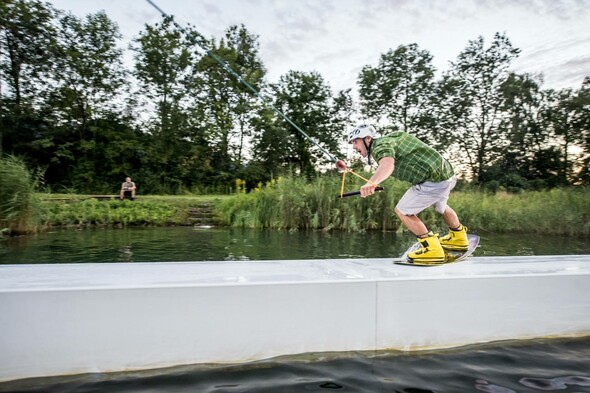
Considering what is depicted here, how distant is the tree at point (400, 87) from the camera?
3591 cm

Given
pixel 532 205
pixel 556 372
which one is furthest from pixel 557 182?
pixel 556 372

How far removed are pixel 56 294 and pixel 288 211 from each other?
1082cm

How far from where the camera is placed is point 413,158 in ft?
12.0

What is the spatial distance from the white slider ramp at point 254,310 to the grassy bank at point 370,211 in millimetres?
9306

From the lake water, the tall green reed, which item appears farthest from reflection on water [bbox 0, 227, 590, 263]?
the lake water

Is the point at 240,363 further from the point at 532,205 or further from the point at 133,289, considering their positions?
the point at 532,205

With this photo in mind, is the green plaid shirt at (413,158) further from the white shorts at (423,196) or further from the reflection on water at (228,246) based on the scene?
the reflection on water at (228,246)

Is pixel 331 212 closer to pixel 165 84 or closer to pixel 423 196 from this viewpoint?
pixel 423 196

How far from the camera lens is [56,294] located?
2.17 m

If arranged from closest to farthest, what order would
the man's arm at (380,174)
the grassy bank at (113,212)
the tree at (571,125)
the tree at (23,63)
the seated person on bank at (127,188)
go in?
the man's arm at (380,174)
the grassy bank at (113,212)
the seated person on bank at (127,188)
the tree at (23,63)
the tree at (571,125)

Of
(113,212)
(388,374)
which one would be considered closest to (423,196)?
(388,374)

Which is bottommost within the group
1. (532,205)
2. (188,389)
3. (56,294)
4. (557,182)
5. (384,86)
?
(188,389)

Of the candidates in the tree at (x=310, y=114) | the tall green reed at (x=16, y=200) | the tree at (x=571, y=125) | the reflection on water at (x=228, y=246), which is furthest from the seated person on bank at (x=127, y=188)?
the tree at (x=571, y=125)

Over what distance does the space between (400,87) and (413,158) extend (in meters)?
34.7
